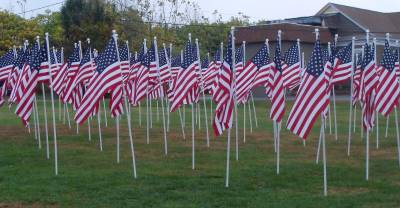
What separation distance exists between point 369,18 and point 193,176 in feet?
156

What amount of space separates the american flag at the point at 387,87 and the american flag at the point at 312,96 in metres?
2.68

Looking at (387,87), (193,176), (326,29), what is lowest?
(193,176)

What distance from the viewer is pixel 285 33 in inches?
2067

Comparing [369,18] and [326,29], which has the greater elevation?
[369,18]

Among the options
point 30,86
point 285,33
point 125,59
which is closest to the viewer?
point 30,86

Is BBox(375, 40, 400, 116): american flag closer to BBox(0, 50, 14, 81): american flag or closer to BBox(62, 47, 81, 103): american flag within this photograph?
BBox(62, 47, 81, 103): american flag

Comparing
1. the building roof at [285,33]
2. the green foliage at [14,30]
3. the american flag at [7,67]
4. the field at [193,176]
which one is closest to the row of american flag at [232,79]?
the field at [193,176]

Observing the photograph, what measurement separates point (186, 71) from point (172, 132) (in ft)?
29.6

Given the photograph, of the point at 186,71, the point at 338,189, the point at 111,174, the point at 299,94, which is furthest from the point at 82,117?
the point at 338,189

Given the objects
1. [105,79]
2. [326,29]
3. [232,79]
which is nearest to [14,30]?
[326,29]

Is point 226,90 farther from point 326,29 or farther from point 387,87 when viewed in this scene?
point 326,29

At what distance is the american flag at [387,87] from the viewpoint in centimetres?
1496

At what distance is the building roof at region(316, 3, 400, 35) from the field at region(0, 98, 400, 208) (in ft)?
116

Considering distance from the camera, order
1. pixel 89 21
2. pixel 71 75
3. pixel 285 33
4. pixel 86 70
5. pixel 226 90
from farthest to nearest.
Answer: pixel 89 21 → pixel 285 33 → pixel 71 75 → pixel 86 70 → pixel 226 90
